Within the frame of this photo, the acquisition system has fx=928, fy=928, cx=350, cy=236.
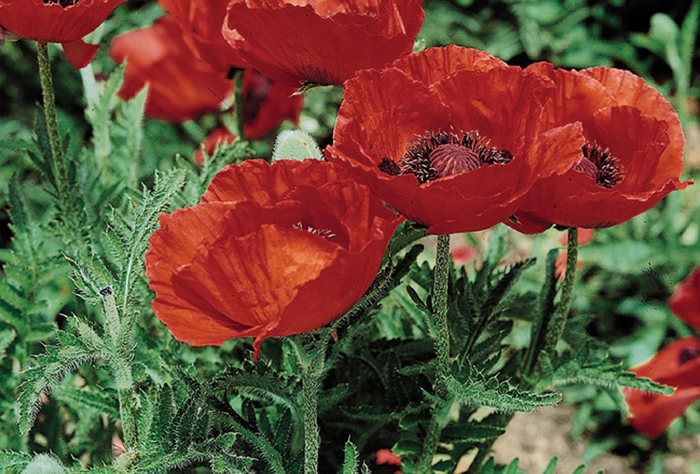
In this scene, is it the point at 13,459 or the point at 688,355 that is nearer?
the point at 13,459

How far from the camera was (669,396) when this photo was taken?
1972 mm

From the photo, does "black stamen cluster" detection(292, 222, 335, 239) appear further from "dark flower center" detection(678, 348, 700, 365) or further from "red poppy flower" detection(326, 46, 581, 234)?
"dark flower center" detection(678, 348, 700, 365)

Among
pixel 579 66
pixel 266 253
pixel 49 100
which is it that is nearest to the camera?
pixel 266 253

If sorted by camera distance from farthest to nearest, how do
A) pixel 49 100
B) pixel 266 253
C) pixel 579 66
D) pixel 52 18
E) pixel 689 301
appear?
pixel 579 66, pixel 689 301, pixel 49 100, pixel 52 18, pixel 266 253

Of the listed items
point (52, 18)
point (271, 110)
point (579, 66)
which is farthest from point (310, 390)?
point (579, 66)

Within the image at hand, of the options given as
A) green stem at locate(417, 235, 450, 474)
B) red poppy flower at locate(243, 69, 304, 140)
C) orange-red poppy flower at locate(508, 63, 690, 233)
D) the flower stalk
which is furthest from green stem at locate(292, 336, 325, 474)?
red poppy flower at locate(243, 69, 304, 140)

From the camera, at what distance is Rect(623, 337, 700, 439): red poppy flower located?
1856 millimetres

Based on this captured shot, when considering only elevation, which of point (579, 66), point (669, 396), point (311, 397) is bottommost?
point (669, 396)

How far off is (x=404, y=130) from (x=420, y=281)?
286mm

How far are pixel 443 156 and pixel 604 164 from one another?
245mm

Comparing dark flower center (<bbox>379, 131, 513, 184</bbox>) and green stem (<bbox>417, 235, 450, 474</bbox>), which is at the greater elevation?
dark flower center (<bbox>379, 131, 513, 184</bbox>)

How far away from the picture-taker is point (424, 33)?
10.8 ft

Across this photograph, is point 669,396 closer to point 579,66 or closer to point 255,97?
point 255,97

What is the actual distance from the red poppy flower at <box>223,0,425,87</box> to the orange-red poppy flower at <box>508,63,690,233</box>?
14cm
